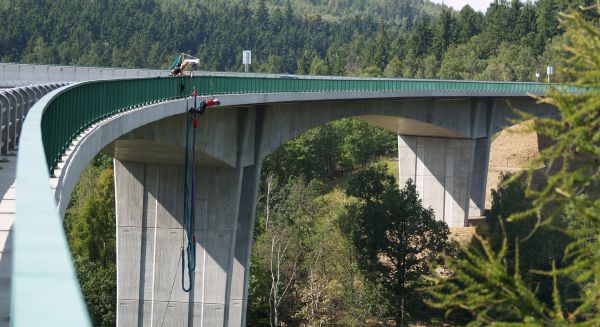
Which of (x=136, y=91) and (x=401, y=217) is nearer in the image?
(x=136, y=91)

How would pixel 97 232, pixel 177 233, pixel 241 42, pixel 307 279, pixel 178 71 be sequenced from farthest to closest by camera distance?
1. pixel 241 42
2. pixel 97 232
3. pixel 307 279
4. pixel 177 233
5. pixel 178 71

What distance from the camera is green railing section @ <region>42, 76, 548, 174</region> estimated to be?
14000 millimetres

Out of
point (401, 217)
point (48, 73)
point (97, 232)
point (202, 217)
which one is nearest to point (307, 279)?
point (401, 217)

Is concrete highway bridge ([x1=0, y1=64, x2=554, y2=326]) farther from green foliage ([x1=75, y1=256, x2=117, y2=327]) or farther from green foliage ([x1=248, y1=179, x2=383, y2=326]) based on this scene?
green foliage ([x1=75, y1=256, x2=117, y2=327])

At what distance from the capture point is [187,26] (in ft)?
570

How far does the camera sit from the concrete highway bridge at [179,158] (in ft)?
12.7

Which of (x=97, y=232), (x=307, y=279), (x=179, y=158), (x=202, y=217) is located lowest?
(x=307, y=279)

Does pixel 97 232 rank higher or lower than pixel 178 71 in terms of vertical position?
lower

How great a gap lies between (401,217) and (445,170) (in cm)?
1882

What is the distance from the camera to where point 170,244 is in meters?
36.1

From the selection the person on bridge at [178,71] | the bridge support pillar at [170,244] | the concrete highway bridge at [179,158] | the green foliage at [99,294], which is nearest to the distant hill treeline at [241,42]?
the concrete highway bridge at [179,158]

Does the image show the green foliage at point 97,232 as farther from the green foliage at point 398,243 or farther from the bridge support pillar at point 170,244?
the bridge support pillar at point 170,244

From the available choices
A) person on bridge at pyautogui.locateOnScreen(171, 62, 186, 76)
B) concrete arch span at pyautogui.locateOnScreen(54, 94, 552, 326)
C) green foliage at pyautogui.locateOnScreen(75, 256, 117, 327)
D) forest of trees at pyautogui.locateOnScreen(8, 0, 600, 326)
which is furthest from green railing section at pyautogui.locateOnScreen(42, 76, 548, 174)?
green foliage at pyautogui.locateOnScreen(75, 256, 117, 327)

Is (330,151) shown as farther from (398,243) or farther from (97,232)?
(398,243)
